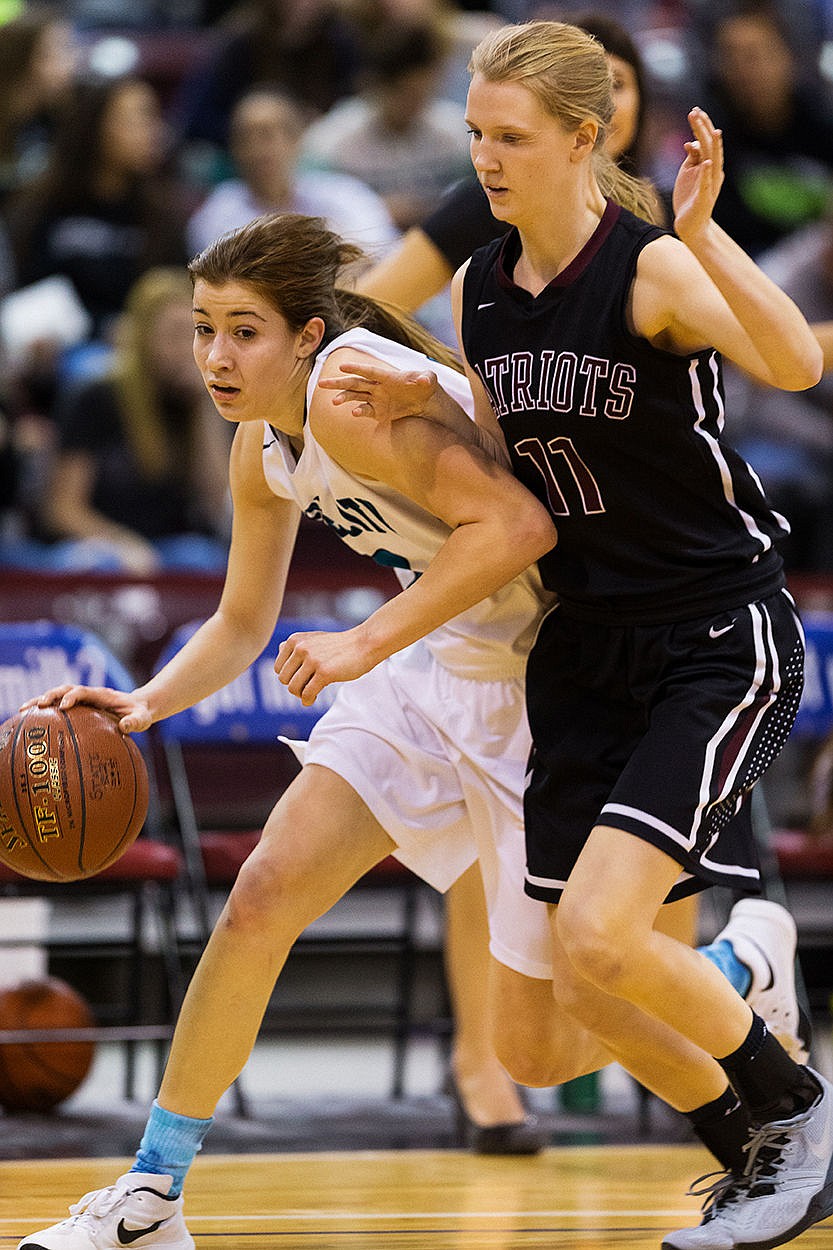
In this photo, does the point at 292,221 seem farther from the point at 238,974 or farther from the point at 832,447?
the point at 832,447

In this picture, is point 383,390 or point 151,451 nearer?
point 383,390

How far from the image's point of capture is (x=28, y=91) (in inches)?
318

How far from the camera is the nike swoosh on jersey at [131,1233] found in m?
2.96

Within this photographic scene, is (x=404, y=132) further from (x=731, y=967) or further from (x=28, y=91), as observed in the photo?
(x=731, y=967)

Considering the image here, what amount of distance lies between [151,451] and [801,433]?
2.49m

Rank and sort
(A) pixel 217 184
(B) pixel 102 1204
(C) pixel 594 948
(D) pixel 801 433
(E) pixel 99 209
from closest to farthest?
(C) pixel 594 948 → (B) pixel 102 1204 → (D) pixel 801 433 → (E) pixel 99 209 → (A) pixel 217 184

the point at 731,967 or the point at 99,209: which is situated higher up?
the point at 99,209

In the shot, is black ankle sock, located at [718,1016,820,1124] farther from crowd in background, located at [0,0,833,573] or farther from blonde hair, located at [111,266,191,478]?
blonde hair, located at [111,266,191,478]

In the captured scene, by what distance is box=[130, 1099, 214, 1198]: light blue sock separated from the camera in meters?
3.01

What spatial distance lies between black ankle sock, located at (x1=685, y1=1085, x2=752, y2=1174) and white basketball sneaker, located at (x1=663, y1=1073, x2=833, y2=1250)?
2 cm

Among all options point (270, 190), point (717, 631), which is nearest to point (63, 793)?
point (717, 631)

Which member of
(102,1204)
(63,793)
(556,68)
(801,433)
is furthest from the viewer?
(801,433)

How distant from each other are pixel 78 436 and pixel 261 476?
11.2 ft

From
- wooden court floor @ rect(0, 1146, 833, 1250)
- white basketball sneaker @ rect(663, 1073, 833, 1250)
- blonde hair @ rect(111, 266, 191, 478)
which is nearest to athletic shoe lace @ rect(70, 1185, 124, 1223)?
wooden court floor @ rect(0, 1146, 833, 1250)
